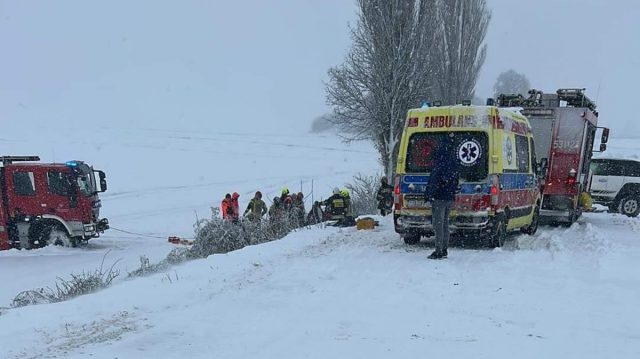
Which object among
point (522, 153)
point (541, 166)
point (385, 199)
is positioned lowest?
point (385, 199)

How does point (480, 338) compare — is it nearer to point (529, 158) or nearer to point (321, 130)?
point (529, 158)

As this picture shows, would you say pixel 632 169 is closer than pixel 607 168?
Yes

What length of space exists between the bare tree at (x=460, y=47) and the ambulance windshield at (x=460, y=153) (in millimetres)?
19586

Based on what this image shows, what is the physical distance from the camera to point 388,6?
73.4 ft

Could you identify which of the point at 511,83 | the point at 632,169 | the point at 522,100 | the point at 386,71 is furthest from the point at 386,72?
the point at 511,83

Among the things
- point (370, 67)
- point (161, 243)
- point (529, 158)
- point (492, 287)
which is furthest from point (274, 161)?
point (492, 287)

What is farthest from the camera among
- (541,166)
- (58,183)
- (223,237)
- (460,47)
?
(460,47)

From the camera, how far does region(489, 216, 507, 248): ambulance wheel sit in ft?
33.4

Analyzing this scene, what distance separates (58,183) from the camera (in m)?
17.6

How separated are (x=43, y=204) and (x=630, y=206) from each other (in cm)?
1788

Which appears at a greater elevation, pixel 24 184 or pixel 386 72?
pixel 386 72

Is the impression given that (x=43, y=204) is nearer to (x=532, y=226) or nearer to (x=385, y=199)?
(x=385, y=199)

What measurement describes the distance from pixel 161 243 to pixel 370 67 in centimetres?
1030

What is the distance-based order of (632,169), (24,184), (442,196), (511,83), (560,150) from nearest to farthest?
1. (442,196)
2. (560,150)
3. (24,184)
4. (632,169)
5. (511,83)
